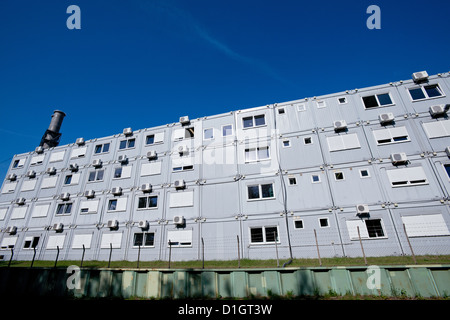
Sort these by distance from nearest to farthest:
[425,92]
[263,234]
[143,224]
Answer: [263,234] → [425,92] → [143,224]

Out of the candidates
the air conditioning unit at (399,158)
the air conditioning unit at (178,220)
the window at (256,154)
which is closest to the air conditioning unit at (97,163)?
the air conditioning unit at (178,220)

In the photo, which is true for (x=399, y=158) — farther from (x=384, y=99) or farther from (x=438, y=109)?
(x=384, y=99)

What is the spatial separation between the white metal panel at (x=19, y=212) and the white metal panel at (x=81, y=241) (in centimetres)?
900

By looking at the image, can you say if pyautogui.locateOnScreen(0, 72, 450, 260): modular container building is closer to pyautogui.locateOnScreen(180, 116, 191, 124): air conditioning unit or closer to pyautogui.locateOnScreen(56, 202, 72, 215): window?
pyautogui.locateOnScreen(56, 202, 72, 215): window

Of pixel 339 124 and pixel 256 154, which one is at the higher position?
pixel 339 124

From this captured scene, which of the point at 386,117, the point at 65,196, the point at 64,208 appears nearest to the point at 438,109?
the point at 386,117

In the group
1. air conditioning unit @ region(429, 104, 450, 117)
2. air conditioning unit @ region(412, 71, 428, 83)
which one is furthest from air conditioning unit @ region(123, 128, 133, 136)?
air conditioning unit @ region(429, 104, 450, 117)

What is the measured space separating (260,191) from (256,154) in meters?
3.42

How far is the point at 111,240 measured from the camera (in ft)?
64.8

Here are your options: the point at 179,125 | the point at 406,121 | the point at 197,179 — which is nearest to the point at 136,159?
the point at 179,125
